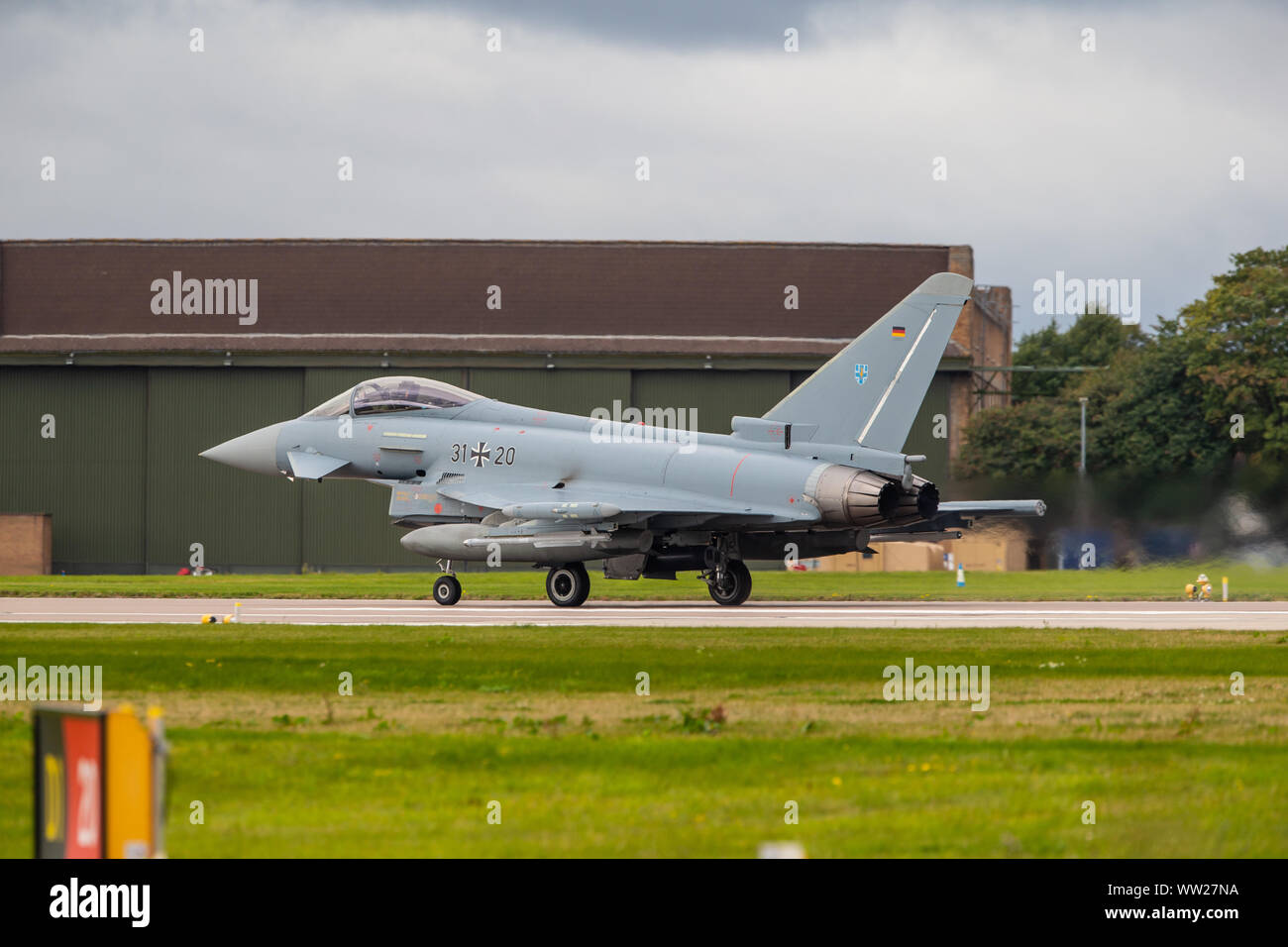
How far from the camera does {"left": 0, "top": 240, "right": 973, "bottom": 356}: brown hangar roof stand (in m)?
55.2

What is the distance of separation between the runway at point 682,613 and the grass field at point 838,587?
2.86ft

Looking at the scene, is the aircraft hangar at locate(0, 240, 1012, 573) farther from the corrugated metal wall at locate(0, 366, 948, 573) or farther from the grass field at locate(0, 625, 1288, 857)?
the grass field at locate(0, 625, 1288, 857)

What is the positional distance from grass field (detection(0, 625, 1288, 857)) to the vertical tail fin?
376 inches

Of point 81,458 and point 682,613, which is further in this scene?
point 81,458

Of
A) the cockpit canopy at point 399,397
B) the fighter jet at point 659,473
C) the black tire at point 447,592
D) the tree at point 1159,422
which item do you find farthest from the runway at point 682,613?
the tree at point 1159,422

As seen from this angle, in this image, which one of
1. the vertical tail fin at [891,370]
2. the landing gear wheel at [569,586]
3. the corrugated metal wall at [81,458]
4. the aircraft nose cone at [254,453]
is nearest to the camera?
the vertical tail fin at [891,370]

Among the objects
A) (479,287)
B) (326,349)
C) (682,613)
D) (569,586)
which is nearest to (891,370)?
(682,613)

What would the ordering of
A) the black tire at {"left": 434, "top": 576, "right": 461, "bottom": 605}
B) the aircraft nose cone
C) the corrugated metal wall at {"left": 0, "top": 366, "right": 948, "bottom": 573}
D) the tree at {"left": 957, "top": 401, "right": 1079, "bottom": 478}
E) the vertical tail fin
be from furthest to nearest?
the tree at {"left": 957, "top": 401, "right": 1079, "bottom": 478}
the corrugated metal wall at {"left": 0, "top": 366, "right": 948, "bottom": 573}
the aircraft nose cone
the black tire at {"left": 434, "top": 576, "right": 461, "bottom": 605}
the vertical tail fin

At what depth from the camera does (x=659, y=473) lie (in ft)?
91.2

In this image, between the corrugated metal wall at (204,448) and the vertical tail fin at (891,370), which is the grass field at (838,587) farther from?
the corrugated metal wall at (204,448)

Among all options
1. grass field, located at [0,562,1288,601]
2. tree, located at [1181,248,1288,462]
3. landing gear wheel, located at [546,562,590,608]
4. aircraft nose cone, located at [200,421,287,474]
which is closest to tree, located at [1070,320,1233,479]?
tree, located at [1181,248,1288,462]

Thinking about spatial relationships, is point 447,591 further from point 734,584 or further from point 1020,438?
point 1020,438

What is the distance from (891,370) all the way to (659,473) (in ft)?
14.9

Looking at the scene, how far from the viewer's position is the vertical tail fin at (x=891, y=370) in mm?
26547
